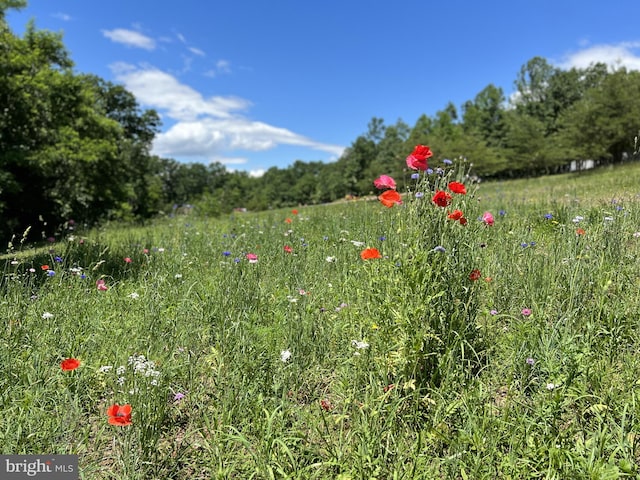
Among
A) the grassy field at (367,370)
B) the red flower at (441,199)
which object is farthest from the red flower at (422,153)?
the red flower at (441,199)

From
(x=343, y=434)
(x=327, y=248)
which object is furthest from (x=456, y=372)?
(x=327, y=248)

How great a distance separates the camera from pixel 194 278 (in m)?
3.48

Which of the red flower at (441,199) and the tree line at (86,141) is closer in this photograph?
the red flower at (441,199)

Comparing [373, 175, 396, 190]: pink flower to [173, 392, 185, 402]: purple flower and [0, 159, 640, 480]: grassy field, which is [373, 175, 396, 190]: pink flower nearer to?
[0, 159, 640, 480]: grassy field

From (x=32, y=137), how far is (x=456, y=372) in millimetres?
18600

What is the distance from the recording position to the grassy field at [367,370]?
1.63m

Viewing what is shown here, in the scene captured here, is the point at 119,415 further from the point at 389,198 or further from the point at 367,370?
the point at 389,198

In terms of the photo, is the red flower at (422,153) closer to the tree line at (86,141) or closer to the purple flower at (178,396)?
the tree line at (86,141)

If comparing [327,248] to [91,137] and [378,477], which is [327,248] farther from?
[91,137]

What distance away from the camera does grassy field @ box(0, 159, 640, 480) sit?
1.63 meters

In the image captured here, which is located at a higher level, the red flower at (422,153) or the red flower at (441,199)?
the red flower at (422,153)

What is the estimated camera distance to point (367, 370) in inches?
81.0

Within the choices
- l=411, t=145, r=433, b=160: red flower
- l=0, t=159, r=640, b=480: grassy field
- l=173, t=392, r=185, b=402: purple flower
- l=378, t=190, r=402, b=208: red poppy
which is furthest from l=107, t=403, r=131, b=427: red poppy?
l=411, t=145, r=433, b=160: red flower

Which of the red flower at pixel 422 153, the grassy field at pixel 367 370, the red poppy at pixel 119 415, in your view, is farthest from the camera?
the red flower at pixel 422 153
